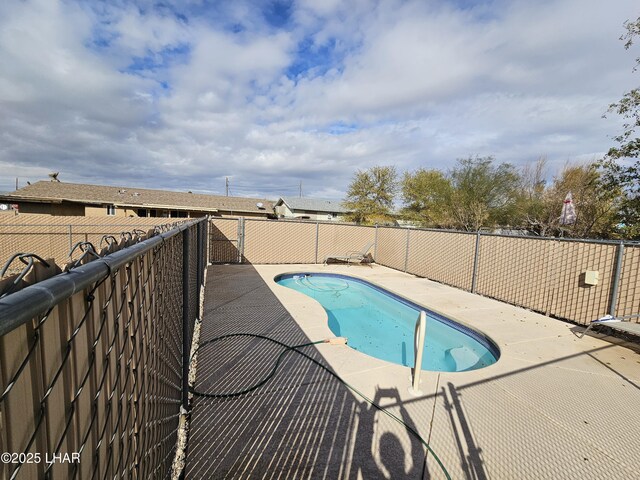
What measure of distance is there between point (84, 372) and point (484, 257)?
785 cm

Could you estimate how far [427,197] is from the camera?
2056cm

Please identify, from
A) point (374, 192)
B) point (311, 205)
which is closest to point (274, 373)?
point (374, 192)

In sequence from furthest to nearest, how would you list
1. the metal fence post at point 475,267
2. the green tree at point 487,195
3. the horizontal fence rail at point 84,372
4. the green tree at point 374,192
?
the green tree at point 374,192 → the green tree at point 487,195 → the metal fence post at point 475,267 → the horizontal fence rail at point 84,372

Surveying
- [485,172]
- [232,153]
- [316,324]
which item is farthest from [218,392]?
→ [232,153]

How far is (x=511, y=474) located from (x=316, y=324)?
3055 millimetres

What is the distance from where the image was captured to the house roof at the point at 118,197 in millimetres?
18641

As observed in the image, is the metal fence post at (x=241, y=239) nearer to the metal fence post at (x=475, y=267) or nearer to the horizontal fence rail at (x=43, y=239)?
the horizontal fence rail at (x=43, y=239)

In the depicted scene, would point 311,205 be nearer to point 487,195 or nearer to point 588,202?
point 487,195

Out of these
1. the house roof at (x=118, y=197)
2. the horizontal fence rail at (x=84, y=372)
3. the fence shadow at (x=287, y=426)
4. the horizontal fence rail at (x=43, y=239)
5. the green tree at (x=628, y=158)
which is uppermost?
the green tree at (x=628, y=158)

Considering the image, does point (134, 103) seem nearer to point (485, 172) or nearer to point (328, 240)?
point (328, 240)

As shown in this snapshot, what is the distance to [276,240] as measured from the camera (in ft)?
36.0

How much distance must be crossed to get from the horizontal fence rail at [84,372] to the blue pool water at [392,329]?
4334mm

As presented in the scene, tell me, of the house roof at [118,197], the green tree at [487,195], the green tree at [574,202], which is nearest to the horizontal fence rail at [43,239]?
the house roof at [118,197]

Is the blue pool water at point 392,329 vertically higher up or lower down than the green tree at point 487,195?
lower down
